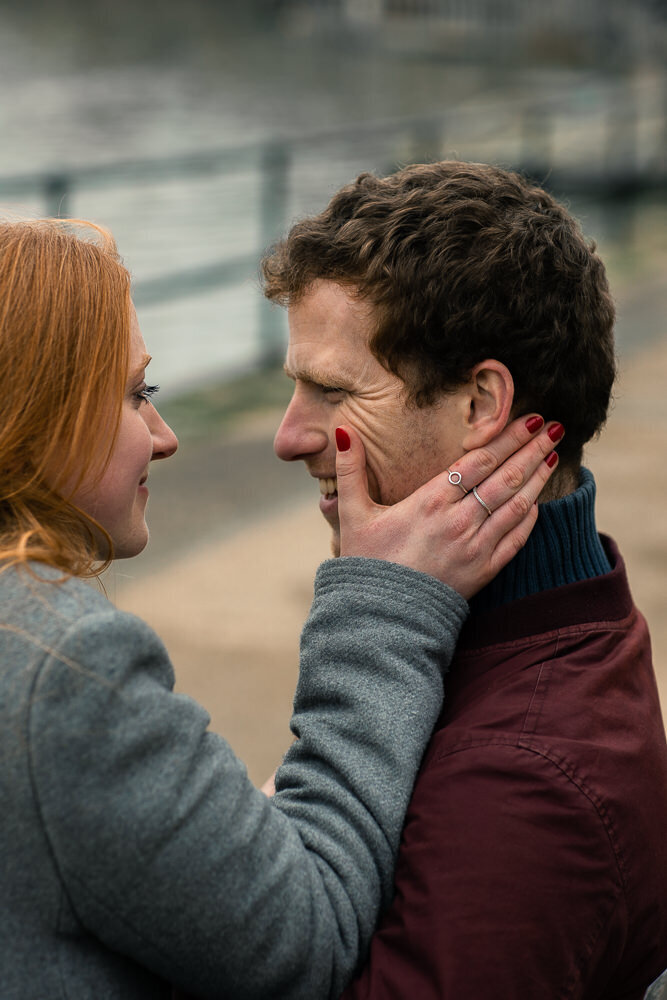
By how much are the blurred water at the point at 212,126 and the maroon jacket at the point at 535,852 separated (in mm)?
1118

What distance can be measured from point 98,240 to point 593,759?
1.03 m

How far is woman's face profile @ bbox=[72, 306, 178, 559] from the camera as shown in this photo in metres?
1.72

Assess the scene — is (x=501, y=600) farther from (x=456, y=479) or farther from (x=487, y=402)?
(x=487, y=402)

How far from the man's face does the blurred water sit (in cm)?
53

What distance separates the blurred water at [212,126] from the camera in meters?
10.2

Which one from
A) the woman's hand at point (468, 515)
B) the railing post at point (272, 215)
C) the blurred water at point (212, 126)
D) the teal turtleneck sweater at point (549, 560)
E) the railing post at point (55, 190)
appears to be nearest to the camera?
the woman's hand at point (468, 515)

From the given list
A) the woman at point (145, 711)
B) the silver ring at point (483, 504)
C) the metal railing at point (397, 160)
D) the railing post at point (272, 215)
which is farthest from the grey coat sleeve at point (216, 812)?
the railing post at point (272, 215)

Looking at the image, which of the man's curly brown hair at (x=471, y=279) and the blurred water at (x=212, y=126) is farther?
the blurred water at (x=212, y=126)

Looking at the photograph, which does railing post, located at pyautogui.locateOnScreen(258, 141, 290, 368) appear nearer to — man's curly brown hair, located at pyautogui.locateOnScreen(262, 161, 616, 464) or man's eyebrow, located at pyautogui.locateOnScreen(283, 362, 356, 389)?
man's eyebrow, located at pyautogui.locateOnScreen(283, 362, 356, 389)

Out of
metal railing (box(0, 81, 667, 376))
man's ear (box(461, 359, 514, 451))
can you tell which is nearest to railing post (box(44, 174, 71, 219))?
metal railing (box(0, 81, 667, 376))

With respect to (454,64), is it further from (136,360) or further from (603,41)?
(136,360)

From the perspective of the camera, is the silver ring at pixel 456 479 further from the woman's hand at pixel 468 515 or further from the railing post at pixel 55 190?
the railing post at pixel 55 190

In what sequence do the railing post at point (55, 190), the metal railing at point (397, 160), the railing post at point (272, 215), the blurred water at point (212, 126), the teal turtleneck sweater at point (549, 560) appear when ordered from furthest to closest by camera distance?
1. the blurred water at point (212, 126)
2. the railing post at point (272, 215)
3. the metal railing at point (397, 160)
4. the railing post at point (55, 190)
5. the teal turtleneck sweater at point (549, 560)

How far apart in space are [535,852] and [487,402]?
29.8 inches
